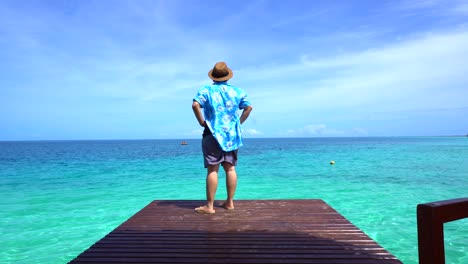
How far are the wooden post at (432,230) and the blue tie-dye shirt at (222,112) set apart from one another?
3173 millimetres

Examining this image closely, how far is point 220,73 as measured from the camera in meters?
4.74

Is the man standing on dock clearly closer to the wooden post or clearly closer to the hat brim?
the hat brim

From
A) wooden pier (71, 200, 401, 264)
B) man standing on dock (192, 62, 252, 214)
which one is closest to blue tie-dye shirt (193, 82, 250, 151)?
man standing on dock (192, 62, 252, 214)

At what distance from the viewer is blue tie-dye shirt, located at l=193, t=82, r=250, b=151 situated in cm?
456

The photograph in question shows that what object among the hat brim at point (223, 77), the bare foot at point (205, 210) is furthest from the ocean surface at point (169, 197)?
the hat brim at point (223, 77)

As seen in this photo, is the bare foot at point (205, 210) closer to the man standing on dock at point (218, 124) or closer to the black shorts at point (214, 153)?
the man standing on dock at point (218, 124)

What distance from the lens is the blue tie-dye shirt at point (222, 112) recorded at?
15.0 ft

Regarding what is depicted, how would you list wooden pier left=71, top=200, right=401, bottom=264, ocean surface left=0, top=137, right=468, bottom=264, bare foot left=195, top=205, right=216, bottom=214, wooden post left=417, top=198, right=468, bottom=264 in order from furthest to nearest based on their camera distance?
1. ocean surface left=0, top=137, right=468, bottom=264
2. bare foot left=195, top=205, right=216, bottom=214
3. wooden pier left=71, top=200, right=401, bottom=264
4. wooden post left=417, top=198, right=468, bottom=264

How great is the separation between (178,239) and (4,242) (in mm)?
5909

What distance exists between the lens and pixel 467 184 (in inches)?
559

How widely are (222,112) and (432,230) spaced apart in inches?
133

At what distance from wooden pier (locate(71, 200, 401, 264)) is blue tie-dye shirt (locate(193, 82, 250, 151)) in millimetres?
1146

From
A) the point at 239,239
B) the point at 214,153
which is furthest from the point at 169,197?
the point at 239,239

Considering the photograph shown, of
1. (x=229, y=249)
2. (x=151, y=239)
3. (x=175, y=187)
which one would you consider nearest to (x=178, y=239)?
(x=151, y=239)
